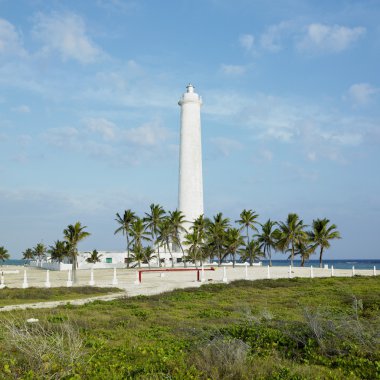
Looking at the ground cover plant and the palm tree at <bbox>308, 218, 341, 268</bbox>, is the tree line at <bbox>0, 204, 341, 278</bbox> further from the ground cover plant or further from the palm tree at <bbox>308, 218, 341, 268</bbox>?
the ground cover plant

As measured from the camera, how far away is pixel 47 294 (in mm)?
25922

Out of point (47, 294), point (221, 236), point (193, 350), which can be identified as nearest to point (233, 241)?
point (221, 236)

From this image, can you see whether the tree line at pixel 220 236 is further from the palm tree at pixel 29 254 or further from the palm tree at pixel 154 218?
the palm tree at pixel 29 254

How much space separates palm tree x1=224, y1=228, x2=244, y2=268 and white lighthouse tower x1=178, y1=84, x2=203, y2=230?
7470 millimetres

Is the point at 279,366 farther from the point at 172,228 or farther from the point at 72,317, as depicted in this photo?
the point at 172,228

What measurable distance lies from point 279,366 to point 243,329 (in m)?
3.25

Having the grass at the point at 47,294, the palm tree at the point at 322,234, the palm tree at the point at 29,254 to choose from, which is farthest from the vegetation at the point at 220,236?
the palm tree at the point at 29,254

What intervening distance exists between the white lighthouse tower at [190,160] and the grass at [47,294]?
44418 millimetres

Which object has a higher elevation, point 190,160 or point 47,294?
point 190,160

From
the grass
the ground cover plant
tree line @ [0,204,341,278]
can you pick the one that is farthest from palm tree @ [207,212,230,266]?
the ground cover plant

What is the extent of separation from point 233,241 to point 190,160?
15.3 m

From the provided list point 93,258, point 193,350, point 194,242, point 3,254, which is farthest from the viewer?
point 3,254

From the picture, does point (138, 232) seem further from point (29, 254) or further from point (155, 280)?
point (29, 254)

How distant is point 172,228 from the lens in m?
69.9
